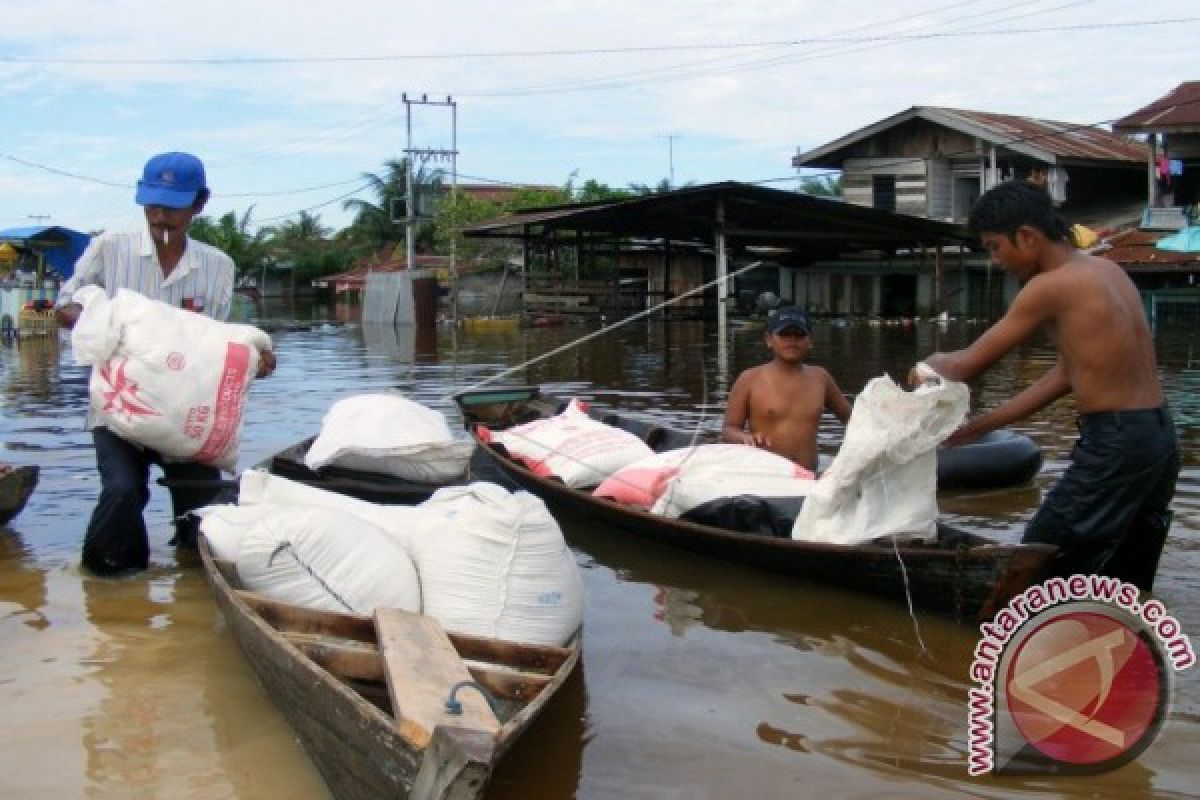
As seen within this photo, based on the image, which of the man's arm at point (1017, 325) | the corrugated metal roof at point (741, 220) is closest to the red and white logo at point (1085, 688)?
the man's arm at point (1017, 325)

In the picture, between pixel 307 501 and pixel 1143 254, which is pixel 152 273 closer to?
pixel 307 501

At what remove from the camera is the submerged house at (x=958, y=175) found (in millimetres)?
24062

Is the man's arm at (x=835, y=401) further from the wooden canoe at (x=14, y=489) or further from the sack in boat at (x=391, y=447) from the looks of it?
the wooden canoe at (x=14, y=489)

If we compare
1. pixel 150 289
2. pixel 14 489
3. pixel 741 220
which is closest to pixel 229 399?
pixel 150 289

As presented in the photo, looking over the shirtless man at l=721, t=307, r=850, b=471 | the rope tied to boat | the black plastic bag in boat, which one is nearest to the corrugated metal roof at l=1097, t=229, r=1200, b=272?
the shirtless man at l=721, t=307, r=850, b=471

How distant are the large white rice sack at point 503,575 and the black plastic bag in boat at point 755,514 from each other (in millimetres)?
1531

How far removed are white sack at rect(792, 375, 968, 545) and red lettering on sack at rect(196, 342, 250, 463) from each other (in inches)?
98.1

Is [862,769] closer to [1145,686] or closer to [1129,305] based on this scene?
[1145,686]

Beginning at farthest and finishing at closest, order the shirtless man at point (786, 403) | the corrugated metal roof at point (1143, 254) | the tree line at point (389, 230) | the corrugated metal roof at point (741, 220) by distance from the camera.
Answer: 1. the tree line at point (389, 230)
2. the corrugated metal roof at point (1143, 254)
3. the corrugated metal roof at point (741, 220)
4. the shirtless man at point (786, 403)

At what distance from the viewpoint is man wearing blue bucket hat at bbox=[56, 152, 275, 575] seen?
5062 mm

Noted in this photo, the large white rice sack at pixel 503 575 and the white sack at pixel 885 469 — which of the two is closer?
the large white rice sack at pixel 503 575

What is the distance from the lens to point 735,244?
25.4 meters

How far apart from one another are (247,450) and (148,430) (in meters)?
4.86

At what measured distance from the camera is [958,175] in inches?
1012
